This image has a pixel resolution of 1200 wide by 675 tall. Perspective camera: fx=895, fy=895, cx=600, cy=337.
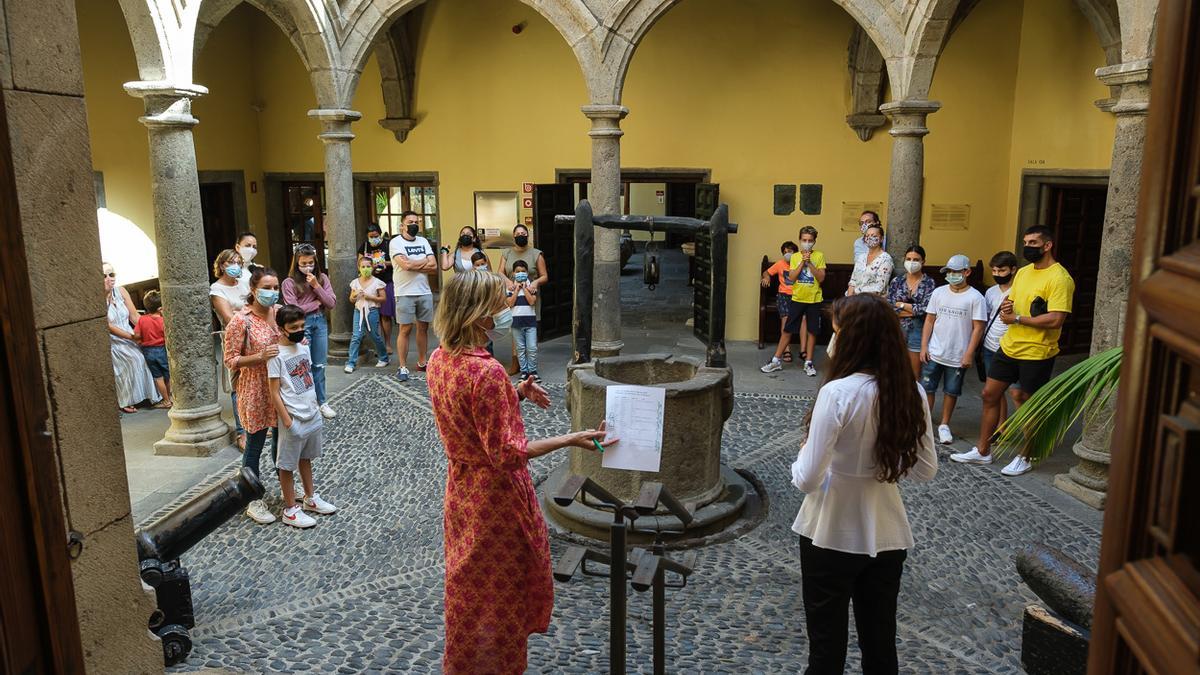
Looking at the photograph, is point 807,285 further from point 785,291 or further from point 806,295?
point 785,291

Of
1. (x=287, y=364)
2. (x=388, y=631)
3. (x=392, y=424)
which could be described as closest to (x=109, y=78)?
(x=392, y=424)

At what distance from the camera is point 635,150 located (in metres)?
11.7

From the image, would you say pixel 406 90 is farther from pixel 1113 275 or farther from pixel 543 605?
pixel 543 605

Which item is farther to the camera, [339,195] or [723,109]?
[723,109]

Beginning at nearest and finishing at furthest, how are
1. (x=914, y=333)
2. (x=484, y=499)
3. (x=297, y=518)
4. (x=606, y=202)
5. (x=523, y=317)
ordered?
1. (x=484, y=499)
2. (x=297, y=518)
3. (x=914, y=333)
4. (x=523, y=317)
5. (x=606, y=202)

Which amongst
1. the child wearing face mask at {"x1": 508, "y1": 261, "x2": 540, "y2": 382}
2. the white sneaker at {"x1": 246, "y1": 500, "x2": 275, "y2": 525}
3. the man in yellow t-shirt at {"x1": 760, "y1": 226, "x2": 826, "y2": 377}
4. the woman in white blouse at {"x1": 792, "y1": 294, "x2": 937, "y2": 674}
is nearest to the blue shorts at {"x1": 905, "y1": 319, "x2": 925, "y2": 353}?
the man in yellow t-shirt at {"x1": 760, "y1": 226, "x2": 826, "y2": 377}

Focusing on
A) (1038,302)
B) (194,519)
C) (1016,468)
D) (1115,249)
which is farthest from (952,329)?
(194,519)

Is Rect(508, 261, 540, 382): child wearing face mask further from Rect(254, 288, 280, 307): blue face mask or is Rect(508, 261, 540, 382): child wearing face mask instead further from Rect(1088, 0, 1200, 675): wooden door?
Rect(1088, 0, 1200, 675): wooden door

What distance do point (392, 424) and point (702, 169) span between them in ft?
18.2

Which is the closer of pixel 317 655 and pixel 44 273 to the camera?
pixel 44 273

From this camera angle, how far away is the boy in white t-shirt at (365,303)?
31.4 ft

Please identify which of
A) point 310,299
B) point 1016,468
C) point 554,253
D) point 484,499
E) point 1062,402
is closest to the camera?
point 1062,402

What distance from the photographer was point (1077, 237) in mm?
10297

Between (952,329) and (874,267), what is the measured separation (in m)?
1.59
